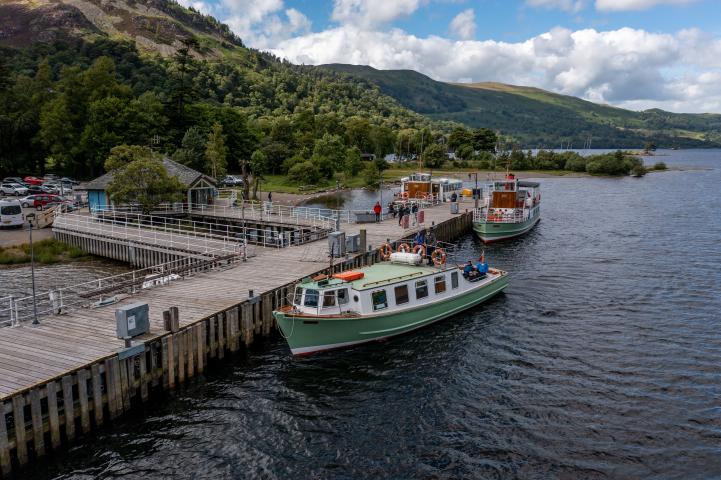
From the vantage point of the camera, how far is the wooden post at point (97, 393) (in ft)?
66.1

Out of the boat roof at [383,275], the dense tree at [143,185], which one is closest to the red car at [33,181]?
the dense tree at [143,185]

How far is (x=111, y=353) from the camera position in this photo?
70.0ft

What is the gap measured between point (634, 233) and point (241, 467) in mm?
58306

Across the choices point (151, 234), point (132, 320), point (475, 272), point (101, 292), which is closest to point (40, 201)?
point (151, 234)

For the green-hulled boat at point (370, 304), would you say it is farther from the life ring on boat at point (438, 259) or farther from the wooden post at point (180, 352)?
the wooden post at point (180, 352)

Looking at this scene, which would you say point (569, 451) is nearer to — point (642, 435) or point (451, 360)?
point (642, 435)

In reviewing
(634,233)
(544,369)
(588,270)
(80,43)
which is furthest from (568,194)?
(80,43)

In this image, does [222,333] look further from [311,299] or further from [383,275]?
[383,275]

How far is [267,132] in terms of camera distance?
142 metres

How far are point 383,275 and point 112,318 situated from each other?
14414 mm

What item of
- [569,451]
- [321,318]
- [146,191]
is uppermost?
[146,191]

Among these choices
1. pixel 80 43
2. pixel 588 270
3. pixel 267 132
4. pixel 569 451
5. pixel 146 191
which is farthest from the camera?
pixel 80 43

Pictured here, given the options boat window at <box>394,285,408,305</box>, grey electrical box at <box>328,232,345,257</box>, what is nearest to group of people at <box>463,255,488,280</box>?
boat window at <box>394,285,408,305</box>

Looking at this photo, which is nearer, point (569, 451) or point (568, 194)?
point (569, 451)
